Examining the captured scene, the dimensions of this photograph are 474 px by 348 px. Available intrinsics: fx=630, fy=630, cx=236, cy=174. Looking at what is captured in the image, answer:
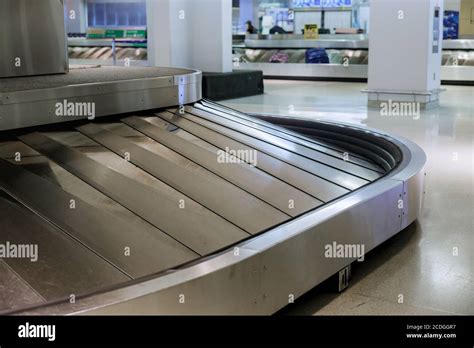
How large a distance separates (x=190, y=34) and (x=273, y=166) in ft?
32.4

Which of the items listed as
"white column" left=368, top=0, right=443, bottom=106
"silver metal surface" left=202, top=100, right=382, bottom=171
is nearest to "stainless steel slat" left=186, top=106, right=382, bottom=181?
"silver metal surface" left=202, top=100, right=382, bottom=171

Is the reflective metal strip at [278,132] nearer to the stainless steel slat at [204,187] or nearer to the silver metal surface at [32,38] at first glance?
the silver metal surface at [32,38]

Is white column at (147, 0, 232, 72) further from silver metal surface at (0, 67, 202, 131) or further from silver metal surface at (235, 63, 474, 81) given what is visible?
silver metal surface at (0, 67, 202, 131)

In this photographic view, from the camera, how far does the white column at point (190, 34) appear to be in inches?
506

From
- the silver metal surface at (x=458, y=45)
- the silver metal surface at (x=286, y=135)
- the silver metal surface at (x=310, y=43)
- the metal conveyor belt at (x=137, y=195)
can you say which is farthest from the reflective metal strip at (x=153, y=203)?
the silver metal surface at (x=310, y=43)

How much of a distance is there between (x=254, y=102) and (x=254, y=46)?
361 inches

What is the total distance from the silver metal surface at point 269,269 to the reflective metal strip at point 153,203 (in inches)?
10.7

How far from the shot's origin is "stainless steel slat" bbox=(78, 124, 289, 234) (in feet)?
11.4

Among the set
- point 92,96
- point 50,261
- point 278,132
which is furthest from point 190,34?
point 50,261

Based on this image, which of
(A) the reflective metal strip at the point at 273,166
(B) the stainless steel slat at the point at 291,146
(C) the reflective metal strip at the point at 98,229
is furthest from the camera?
(B) the stainless steel slat at the point at 291,146

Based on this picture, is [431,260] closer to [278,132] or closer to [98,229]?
[278,132]

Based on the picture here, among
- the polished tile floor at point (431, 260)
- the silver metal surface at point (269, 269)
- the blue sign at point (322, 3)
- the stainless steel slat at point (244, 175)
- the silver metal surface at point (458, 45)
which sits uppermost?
the blue sign at point (322, 3)

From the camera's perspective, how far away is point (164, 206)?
3.33 m
